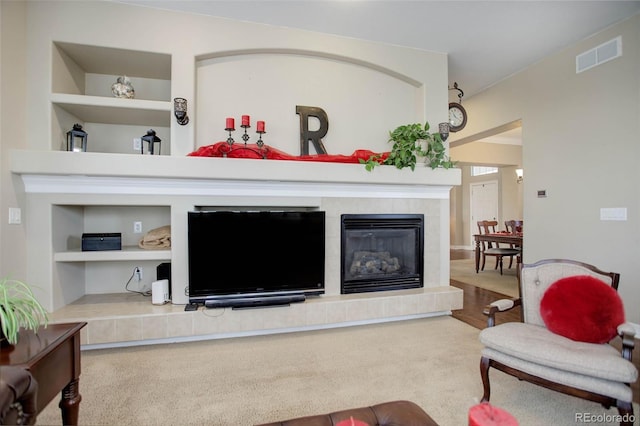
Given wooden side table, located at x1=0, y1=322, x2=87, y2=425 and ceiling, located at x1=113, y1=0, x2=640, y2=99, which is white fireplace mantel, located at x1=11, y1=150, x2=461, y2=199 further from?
wooden side table, located at x1=0, y1=322, x2=87, y2=425

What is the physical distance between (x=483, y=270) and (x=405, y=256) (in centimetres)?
375

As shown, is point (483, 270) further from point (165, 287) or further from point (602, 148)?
point (165, 287)

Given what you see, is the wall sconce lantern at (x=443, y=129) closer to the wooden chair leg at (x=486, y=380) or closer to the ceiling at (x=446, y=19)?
the ceiling at (x=446, y=19)

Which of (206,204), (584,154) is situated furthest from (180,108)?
(584,154)

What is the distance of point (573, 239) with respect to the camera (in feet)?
11.4

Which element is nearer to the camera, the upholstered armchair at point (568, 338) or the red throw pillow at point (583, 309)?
the upholstered armchair at point (568, 338)

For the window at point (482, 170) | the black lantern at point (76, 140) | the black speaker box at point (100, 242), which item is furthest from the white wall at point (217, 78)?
the window at point (482, 170)

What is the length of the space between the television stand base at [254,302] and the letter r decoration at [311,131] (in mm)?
1532

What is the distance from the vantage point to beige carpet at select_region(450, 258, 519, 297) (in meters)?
4.69

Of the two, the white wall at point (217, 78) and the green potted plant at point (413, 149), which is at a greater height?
the white wall at point (217, 78)

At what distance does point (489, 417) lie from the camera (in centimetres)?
91

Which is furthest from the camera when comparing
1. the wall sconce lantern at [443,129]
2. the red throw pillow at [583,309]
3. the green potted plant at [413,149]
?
the wall sconce lantern at [443,129]

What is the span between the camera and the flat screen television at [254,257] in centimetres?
275

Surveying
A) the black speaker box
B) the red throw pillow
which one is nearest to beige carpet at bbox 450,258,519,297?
the red throw pillow
